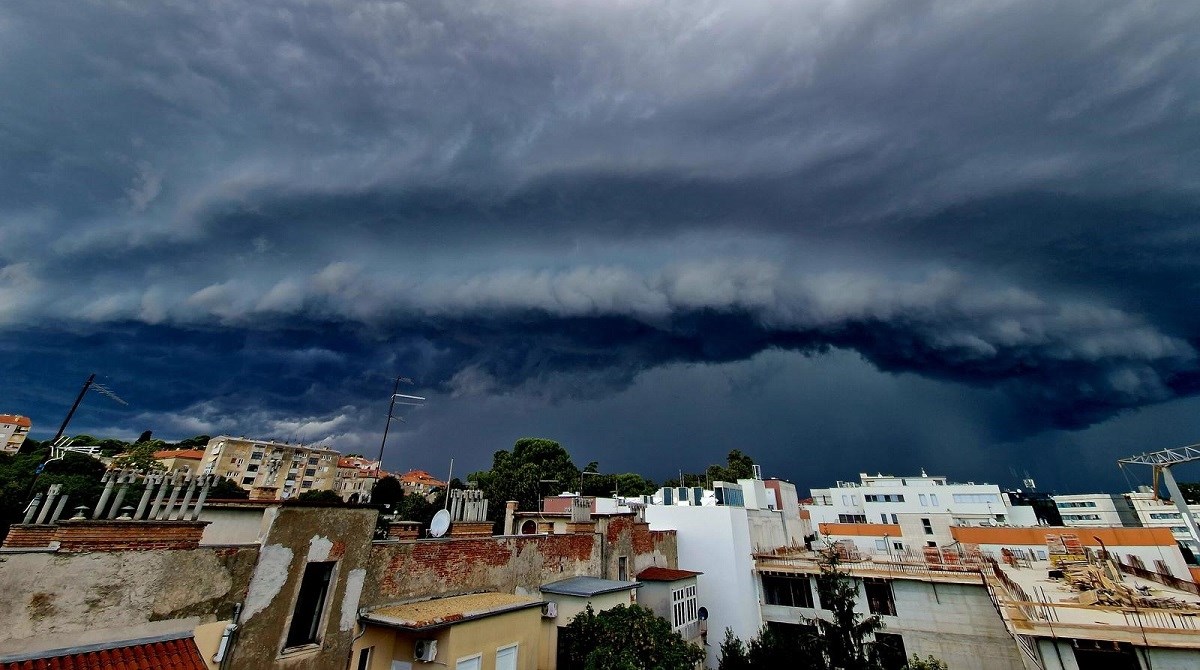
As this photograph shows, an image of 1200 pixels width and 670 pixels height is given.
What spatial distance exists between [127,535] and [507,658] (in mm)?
11103

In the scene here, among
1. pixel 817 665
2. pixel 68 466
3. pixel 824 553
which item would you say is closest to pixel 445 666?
pixel 817 665

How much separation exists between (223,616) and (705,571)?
32.7 m

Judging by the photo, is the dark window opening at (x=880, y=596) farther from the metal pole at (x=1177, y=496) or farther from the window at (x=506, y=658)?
the window at (x=506, y=658)

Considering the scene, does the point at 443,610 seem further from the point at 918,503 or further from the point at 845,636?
the point at 918,503

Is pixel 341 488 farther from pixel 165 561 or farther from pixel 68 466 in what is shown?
pixel 165 561

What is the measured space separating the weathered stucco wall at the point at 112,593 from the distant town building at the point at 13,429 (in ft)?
595

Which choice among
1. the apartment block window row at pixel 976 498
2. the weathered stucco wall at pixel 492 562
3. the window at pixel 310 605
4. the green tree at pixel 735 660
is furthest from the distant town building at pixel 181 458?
the apartment block window row at pixel 976 498

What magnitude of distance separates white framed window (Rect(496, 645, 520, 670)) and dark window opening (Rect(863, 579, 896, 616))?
3083cm

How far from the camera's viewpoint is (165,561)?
10.2 meters

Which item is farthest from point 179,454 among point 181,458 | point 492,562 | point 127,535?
point 127,535

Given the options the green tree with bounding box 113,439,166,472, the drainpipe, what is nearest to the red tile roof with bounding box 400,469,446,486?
the green tree with bounding box 113,439,166,472

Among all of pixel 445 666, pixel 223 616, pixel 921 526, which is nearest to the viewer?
pixel 223 616

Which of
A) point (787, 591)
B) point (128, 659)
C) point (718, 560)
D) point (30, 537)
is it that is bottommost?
point (787, 591)

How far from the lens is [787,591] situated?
39.0 metres
